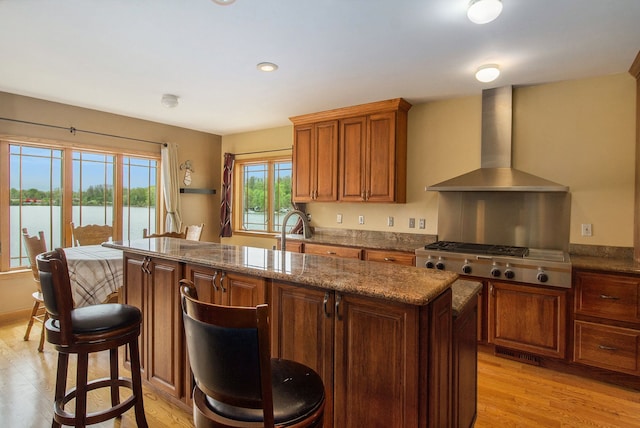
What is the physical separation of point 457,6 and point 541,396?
268 cm

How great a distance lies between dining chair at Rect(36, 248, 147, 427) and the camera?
1.61 meters

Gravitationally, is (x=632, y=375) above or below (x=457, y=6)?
below

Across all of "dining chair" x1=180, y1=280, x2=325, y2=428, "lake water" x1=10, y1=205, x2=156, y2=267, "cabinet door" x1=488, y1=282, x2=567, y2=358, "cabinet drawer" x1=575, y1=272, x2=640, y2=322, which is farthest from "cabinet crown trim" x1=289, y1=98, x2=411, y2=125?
"dining chair" x1=180, y1=280, x2=325, y2=428

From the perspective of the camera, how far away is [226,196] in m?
5.70

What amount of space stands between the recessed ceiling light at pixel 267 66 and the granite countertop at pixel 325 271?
1547 millimetres

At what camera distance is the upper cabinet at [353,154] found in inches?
152

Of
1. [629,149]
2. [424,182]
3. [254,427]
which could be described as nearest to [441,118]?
[424,182]

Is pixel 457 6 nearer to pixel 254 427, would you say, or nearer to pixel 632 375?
pixel 254 427

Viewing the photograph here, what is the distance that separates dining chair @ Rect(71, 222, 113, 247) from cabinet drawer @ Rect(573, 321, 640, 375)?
478 centimetres

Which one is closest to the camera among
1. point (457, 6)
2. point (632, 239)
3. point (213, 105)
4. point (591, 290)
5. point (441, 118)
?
point (457, 6)

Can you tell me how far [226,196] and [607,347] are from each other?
4995mm

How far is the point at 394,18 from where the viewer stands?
84.5 inches

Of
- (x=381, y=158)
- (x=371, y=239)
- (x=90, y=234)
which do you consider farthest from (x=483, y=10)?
(x=90, y=234)

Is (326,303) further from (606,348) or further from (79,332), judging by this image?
(606,348)
